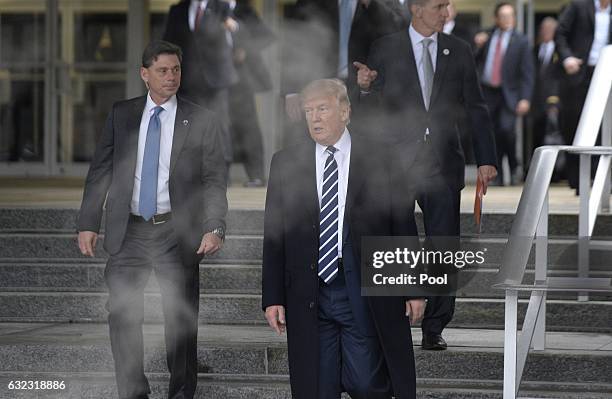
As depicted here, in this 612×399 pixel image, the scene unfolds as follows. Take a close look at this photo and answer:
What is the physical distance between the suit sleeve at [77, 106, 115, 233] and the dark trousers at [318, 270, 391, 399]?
97cm

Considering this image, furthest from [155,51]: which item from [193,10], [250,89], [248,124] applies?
[248,124]

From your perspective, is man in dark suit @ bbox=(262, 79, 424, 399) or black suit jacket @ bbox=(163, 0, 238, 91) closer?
man in dark suit @ bbox=(262, 79, 424, 399)

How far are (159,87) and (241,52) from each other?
414cm

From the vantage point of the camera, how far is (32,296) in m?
5.77

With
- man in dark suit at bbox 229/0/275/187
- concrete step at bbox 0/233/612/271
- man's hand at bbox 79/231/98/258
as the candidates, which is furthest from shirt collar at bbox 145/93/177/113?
man in dark suit at bbox 229/0/275/187

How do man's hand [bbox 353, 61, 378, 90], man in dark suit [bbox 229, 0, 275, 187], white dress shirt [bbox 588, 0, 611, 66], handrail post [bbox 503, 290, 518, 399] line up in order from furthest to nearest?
man in dark suit [bbox 229, 0, 275, 187], white dress shirt [bbox 588, 0, 611, 66], man's hand [bbox 353, 61, 378, 90], handrail post [bbox 503, 290, 518, 399]

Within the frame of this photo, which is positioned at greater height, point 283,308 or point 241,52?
point 241,52

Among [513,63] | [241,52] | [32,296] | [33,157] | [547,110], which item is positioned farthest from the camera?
[33,157]

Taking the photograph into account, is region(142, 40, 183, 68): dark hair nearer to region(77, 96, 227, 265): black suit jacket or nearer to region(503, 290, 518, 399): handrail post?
region(77, 96, 227, 265): black suit jacket

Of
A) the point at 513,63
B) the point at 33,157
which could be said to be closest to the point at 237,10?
the point at 513,63

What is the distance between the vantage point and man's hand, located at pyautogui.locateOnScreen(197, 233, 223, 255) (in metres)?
4.50

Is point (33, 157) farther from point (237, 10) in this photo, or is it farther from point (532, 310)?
point (532, 310)

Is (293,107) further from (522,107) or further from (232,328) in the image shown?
(522,107)

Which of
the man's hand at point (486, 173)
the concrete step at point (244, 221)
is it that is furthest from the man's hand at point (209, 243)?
the concrete step at point (244, 221)
